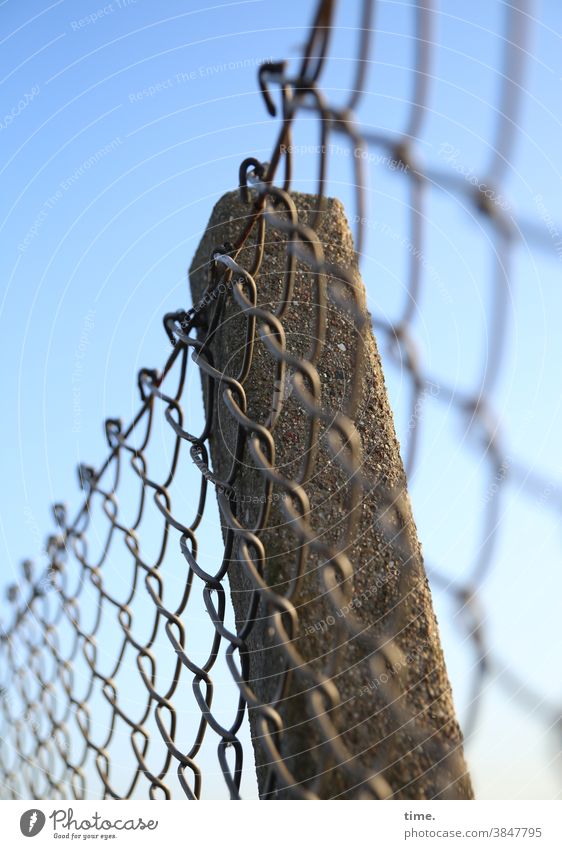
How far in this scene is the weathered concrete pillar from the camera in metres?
0.51

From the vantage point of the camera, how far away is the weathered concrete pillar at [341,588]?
1.68ft

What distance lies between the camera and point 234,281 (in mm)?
660

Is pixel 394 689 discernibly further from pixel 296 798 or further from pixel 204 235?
pixel 204 235

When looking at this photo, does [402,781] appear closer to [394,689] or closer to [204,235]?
[394,689]

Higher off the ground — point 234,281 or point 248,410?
point 234,281

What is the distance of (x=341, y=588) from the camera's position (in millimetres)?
549

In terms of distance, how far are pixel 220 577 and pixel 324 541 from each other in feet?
0.44

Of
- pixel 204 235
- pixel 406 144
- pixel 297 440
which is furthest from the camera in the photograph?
pixel 204 235
